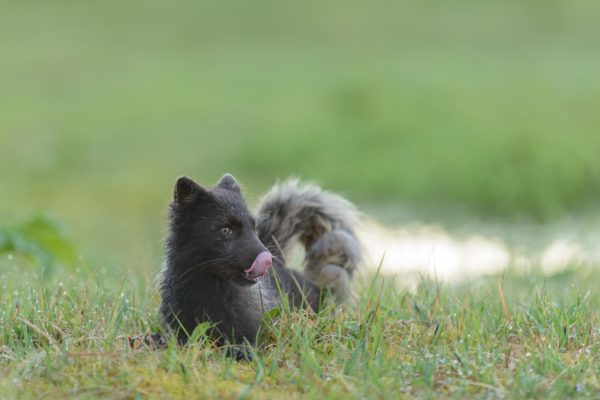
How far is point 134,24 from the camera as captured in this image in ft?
101

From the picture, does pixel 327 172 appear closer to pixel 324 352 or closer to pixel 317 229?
pixel 317 229

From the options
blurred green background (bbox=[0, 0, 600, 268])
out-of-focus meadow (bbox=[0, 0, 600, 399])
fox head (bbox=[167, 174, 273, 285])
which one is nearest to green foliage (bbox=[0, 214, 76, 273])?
out-of-focus meadow (bbox=[0, 0, 600, 399])

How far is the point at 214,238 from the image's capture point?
20.6ft

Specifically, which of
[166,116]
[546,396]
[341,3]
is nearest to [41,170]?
[166,116]

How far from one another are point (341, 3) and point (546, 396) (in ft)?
92.3

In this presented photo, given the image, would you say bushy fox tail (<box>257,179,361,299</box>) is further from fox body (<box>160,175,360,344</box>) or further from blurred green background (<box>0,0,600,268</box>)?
blurred green background (<box>0,0,600,268</box>)

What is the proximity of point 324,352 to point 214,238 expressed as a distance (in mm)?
870

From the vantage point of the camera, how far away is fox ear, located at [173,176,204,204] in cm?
628

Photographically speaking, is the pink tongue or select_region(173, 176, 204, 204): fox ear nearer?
the pink tongue

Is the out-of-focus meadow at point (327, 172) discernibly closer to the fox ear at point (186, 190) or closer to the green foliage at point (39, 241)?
the green foliage at point (39, 241)

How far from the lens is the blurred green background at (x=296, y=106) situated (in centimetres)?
1599

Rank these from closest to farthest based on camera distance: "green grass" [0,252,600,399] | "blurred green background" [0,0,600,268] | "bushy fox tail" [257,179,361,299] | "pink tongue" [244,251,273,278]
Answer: "green grass" [0,252,600,399]
"pink tongue" [244,251,273,278]
"bushy fox tail" [257,179,361,299]
"blurred green background" [0,0,600,268]

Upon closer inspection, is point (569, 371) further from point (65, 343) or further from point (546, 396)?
point (65, 343)

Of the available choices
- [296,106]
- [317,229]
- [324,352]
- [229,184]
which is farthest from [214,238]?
[296,106]
